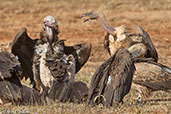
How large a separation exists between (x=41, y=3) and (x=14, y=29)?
3.75m

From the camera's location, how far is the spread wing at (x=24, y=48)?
300 inches

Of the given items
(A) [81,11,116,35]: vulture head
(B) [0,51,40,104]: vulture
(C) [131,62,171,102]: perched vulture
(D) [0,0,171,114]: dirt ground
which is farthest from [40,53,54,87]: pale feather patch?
(D) [0,0,171,114]: dirt ground

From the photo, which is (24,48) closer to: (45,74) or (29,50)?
(29,50)

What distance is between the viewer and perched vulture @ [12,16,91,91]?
7.49 meters

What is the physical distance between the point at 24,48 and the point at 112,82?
1.95m

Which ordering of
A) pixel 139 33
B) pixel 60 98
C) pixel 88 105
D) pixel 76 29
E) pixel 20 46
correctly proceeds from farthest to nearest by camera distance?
pixel 76 29 → pixel 139 33 → pixel 20 46 → pixel 60 98 → pixel 88 105

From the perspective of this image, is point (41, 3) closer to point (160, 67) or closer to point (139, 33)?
point (139, 33)

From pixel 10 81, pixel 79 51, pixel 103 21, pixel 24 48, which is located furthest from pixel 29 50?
pixel 103 21

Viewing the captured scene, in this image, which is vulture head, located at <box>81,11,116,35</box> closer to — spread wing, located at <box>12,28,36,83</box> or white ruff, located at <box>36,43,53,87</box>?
spread wing, located at <box>12,28,36,83</box>

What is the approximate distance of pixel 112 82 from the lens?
21.0ft

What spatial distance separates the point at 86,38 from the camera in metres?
16.1

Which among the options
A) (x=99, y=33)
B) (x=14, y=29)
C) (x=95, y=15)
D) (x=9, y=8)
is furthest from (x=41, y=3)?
(x=95, y=15)

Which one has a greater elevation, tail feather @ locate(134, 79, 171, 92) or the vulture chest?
the vulture chest

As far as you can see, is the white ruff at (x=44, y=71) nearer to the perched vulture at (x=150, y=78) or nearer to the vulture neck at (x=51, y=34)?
the vulture neck at (x=51, y=34)
